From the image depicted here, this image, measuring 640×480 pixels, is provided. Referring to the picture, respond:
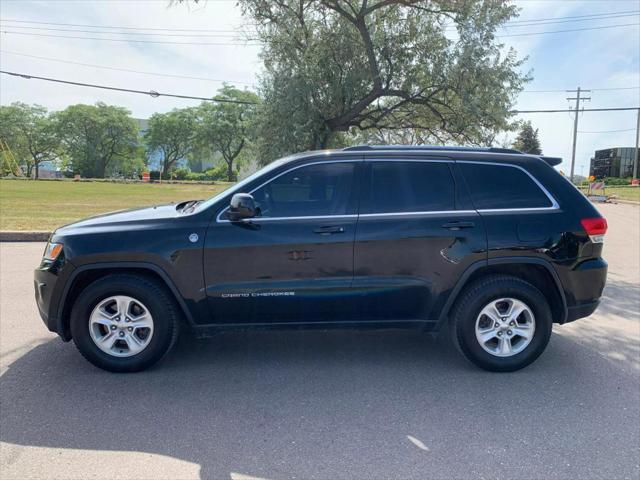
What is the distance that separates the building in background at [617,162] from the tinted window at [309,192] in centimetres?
7005

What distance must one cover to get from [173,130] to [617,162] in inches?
2551

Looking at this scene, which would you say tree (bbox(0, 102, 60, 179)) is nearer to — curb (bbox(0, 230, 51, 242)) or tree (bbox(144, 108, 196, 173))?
tree (bbox(144, 108, 196, 173))

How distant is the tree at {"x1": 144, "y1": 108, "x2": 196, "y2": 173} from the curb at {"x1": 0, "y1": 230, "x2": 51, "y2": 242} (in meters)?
65.5

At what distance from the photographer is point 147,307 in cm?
375

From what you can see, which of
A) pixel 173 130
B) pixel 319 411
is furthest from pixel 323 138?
pixel 173 130

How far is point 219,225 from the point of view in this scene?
376cm

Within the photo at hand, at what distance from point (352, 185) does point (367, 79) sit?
1143 centimetres

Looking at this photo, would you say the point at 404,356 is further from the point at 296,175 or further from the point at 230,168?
the point at 230,168

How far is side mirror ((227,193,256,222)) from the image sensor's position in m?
3.61

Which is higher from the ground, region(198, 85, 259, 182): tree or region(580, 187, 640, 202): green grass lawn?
region(198, 85, 259, 182): tree

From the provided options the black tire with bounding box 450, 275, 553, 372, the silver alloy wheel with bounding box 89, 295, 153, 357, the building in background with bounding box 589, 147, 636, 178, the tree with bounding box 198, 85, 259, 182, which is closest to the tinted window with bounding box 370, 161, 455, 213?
the black tire with bounding box 450, 275, 553, 372

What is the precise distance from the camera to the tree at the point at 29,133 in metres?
69.6

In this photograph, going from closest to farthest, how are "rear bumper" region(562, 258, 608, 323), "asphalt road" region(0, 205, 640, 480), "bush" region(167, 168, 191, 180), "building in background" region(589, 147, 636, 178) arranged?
"asphalt road" region(0, 205, 640, 480) → "rear bumper" region(562, 258, 608, 323) → "building in background" region(589, 147, 636, 178) → "bush" region(167, 168, 191, 180)

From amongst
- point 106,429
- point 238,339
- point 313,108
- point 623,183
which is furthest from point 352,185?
point 623,183
